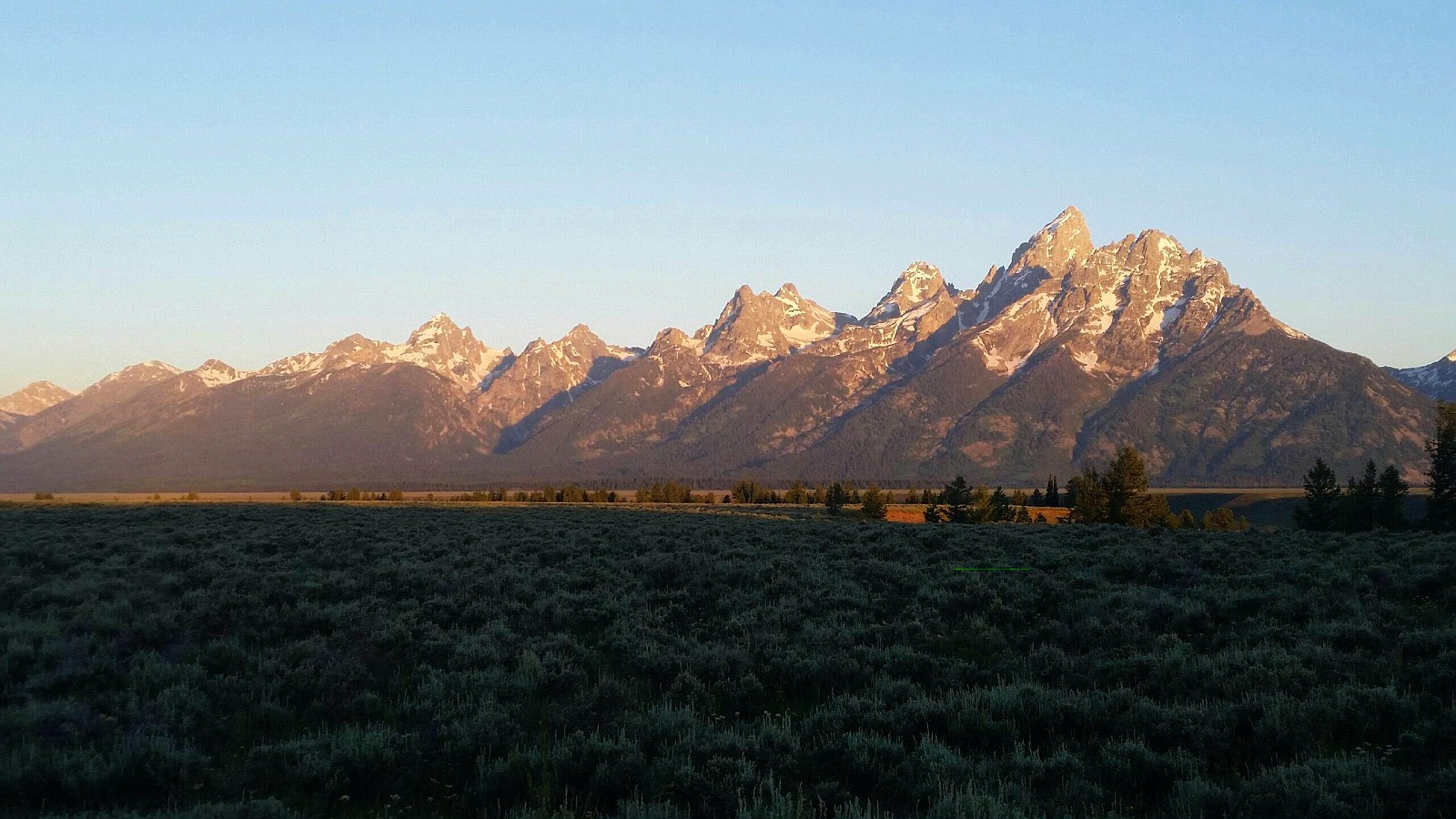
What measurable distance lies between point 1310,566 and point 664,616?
15254mm

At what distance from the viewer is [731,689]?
1222cm

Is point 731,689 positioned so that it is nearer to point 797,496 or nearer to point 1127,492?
point 1127,492

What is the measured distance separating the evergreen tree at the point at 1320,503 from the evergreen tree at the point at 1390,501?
2625 millimetres

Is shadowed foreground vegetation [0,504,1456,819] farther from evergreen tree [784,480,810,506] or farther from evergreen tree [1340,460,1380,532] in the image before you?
evergreen tree [784,480,810,506]

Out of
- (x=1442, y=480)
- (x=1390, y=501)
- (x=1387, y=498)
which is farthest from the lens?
(x=1387, y=498)

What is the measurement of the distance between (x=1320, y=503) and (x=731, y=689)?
71.0 m

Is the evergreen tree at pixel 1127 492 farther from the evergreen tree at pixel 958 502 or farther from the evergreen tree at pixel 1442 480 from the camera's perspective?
the evergreen tree at pixel 1442 480

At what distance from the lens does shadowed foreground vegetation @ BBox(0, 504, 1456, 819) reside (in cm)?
855

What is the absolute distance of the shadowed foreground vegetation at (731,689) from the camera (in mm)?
8555

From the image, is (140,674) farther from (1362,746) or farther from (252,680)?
(1362,746)

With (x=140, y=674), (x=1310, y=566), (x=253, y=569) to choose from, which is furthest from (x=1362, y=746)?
(x=253, y=569)

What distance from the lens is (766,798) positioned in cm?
834

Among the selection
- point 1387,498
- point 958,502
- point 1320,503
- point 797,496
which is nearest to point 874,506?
point 958,502

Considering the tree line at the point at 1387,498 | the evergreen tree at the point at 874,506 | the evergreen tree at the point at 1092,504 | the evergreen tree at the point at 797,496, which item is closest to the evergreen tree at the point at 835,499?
the evergreen tree at the point at 874,506
